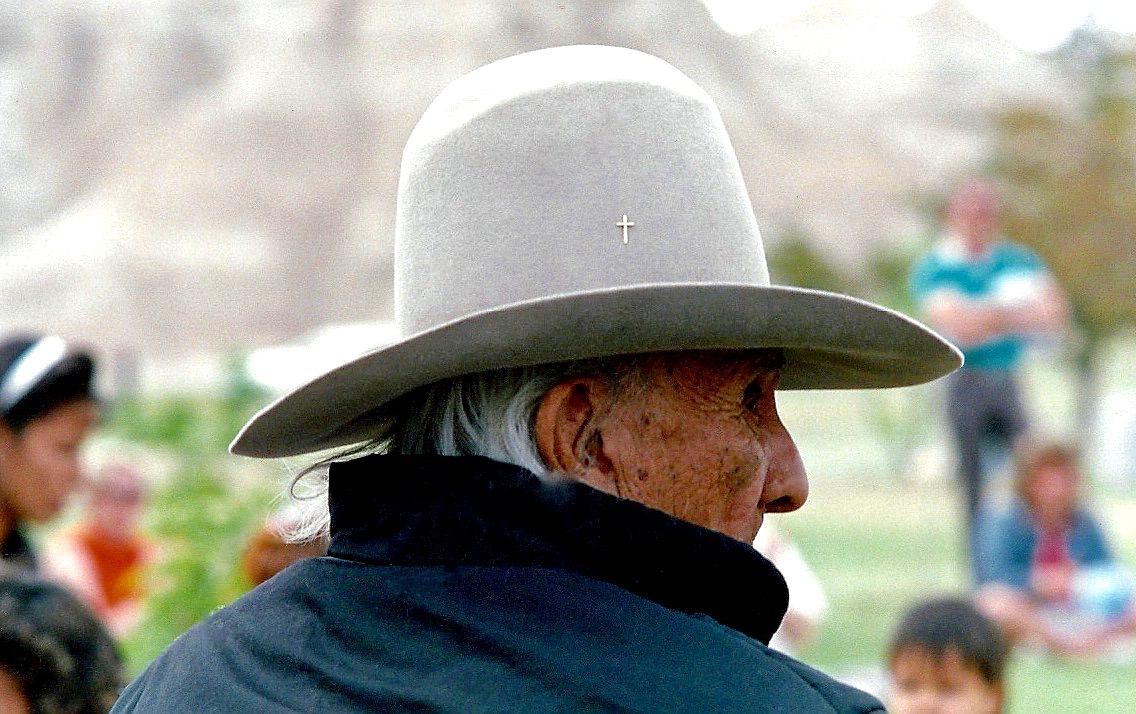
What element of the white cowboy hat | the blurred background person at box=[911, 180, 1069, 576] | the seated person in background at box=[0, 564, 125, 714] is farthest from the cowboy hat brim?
the blurred background person at box=[911, 180, 1069, 576]

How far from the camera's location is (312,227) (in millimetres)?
17812

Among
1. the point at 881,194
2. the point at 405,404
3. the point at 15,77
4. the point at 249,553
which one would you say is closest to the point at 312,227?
the point at 15,77

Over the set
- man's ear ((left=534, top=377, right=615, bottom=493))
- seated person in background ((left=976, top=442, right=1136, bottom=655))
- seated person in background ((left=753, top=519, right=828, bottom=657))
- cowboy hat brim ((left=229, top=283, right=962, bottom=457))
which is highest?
cowboy hat brim ((left=229, top=283, right=962, bottom=457))

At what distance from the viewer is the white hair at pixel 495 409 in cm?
152

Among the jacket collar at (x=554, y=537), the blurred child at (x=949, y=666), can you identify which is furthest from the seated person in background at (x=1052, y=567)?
the jacket collar at (x=554, y=537)

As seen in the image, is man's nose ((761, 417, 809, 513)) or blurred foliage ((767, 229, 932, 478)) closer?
man's nose ((761, 417, 809, 513))

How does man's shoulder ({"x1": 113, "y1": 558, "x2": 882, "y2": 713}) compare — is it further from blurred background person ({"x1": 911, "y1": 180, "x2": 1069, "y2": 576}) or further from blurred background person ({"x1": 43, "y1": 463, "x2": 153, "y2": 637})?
blurred background person ({"x1": 911, "y1": 180, "x2": 1069, "y2": 576})

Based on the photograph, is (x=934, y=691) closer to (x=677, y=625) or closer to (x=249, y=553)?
(x=249, y=553)

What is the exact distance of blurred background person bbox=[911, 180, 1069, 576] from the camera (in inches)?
331

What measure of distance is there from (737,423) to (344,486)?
0.37 meters

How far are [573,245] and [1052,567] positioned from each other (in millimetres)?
6293

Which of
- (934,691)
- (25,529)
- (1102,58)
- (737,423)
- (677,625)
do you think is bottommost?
(934,691)

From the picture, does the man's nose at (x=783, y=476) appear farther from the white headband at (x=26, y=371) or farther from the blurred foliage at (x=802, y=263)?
the blurred foliage at (x=802, y=263)

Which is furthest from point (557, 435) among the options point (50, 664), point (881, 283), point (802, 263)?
point (881, 283)
